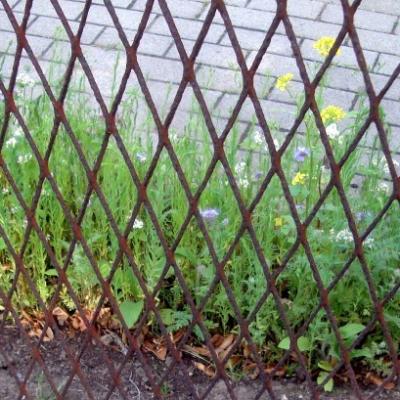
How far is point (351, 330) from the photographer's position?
2.19 metres

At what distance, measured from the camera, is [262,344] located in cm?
226

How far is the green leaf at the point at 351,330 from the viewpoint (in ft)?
7.17

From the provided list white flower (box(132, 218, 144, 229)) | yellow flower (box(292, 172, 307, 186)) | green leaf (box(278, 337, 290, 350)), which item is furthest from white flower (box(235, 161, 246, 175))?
green leaf (box(278, 337, 290, 350))

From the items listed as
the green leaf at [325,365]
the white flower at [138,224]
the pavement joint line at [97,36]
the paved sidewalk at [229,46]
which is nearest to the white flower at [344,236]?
the green leaf at [325,365]

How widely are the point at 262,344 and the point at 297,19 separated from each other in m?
2.52

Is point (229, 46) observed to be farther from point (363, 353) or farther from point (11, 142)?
point (363, 353)

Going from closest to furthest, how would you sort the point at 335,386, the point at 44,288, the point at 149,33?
1. the point at 335,386
2. the point at 44,288
3. the point at 149,33

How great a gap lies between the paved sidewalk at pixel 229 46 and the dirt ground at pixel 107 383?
4.40ft

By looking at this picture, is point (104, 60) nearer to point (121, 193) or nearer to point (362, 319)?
point (121, 193)

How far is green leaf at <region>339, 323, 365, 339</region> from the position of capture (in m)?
2.19

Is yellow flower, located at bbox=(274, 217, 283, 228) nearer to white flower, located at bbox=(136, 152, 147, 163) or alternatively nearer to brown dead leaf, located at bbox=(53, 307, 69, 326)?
white flower, located at bbox=(136, 152, 147, 163)

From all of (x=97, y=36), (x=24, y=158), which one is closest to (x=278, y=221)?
(x=24, y=158)

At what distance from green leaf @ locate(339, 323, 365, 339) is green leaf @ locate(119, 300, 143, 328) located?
56 cm

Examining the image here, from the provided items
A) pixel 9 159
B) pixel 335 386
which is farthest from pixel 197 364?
pixel 9 159
